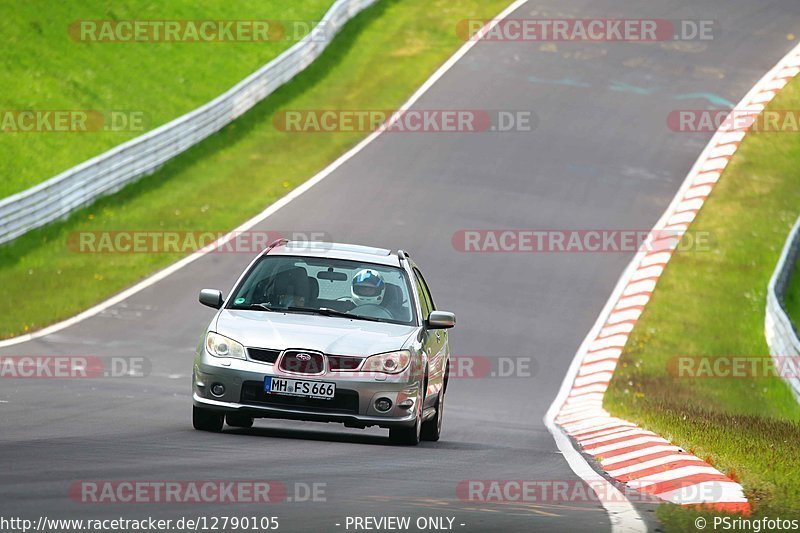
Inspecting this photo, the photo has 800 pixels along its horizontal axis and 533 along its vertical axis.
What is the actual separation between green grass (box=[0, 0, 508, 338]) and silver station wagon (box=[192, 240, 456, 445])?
8.29 metres

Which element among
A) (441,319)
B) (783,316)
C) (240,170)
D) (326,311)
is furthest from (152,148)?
(441,319)

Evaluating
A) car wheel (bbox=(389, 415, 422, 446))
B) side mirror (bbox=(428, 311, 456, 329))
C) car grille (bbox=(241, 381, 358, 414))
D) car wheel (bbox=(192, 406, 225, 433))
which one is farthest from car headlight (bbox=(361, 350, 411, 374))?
car wheel (bbox=(192, 406, 225, 433))

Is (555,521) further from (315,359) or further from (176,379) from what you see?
(176,379)

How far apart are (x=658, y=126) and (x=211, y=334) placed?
22.4 metres

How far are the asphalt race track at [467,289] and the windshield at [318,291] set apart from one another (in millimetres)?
1076

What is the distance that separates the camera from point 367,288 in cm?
1227

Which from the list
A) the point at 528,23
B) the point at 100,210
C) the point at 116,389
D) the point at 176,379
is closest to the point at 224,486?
the point at 116,389

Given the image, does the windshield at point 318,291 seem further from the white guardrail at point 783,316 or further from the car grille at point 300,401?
the white guardrail at point 783,316

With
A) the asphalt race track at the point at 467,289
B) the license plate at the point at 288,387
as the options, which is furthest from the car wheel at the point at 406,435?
the license plate at the point at 288,387

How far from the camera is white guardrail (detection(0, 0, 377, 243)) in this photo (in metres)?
23.6

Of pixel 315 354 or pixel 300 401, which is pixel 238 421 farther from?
pixel 315 354

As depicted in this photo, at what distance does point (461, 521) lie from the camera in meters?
7.57

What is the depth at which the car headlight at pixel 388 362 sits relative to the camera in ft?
36.6

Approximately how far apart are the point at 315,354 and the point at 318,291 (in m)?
1.22
